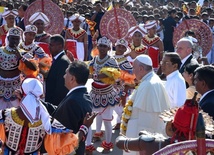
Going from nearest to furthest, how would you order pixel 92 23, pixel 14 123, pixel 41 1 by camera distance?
pixel 14 123 → pixel 41 1 → pixel 92 23

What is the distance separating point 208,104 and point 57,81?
2.85 meters

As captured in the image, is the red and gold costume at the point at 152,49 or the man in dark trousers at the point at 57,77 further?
the red and gold costume at the point at 152,49

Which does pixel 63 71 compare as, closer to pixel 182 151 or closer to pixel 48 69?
pixel 48 69

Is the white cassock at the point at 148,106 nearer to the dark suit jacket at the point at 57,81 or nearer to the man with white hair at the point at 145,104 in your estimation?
the man with white hair at the point at 145,104

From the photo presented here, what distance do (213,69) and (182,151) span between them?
1858 mm

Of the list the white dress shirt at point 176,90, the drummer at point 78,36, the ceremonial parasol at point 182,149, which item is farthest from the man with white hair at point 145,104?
the drummer at point 78,36

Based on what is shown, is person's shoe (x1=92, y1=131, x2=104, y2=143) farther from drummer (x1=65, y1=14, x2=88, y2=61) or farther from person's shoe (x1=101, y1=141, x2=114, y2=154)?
drummer (x1=65, y1=14, x2=88, y2=61)

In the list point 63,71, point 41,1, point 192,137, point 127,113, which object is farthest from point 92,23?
point 192,137

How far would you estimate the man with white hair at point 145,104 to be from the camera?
17.8 ft

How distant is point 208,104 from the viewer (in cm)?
452

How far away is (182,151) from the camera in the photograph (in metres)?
3.06

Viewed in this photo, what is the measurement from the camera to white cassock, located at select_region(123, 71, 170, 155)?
543 centimetres

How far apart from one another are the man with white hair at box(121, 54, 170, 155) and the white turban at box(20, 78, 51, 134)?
122cm

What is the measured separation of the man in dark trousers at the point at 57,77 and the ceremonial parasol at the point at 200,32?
3.86m
